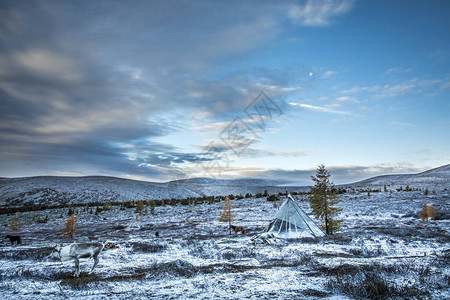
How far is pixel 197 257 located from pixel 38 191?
119744 mm

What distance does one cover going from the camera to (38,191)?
355ft

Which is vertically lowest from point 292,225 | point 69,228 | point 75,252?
point 69,228

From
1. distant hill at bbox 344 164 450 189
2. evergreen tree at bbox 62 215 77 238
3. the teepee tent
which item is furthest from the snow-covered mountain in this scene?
distant hill at bbox 344 164 450 189

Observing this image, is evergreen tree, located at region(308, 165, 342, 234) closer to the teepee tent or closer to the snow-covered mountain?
the teepee tent

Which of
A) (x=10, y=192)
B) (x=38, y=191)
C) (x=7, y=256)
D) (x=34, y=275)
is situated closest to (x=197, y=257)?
(x=34, y=275)

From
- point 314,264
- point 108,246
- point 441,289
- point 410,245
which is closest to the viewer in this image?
point 441,289

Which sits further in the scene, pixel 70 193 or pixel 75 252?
pixel 70 193

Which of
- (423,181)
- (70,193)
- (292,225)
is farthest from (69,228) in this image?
(423,181)

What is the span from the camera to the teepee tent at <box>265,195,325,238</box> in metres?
24.4

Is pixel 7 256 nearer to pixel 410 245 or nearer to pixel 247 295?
pixel 247 295

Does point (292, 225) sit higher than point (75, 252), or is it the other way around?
point (75, 252)

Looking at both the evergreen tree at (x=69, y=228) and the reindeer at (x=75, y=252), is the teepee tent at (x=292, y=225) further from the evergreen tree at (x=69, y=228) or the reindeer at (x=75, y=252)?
the evergreen tree at (x=69, y=228)

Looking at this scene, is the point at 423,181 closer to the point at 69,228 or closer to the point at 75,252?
the point at 69,228

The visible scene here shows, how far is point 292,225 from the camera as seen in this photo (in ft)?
82.5
